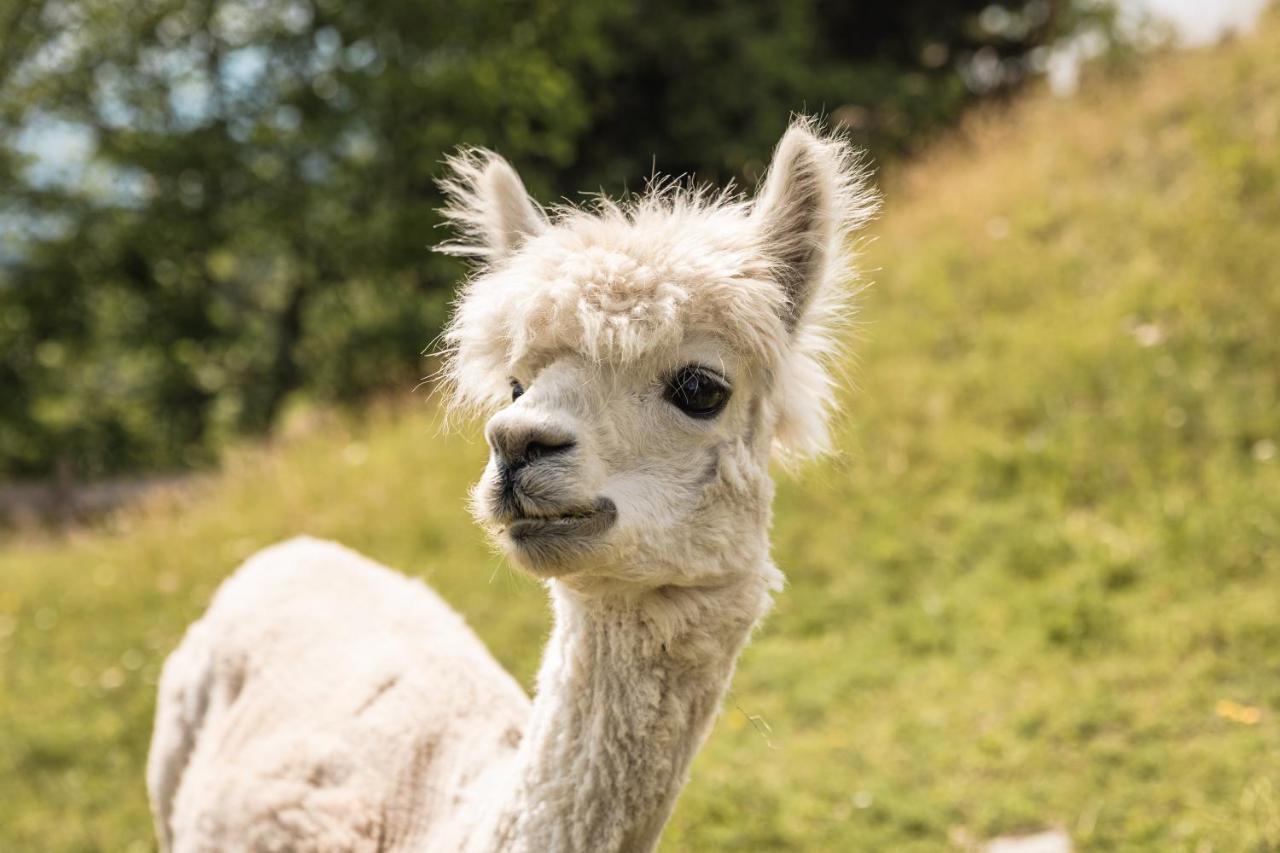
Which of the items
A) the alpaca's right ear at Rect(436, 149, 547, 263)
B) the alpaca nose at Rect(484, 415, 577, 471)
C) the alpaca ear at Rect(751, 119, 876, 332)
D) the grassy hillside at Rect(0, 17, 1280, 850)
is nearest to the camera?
the alpaca nose at Rect(484, 415, 577, 471)

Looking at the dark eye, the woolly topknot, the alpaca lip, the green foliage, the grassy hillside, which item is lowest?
the alpaca lip

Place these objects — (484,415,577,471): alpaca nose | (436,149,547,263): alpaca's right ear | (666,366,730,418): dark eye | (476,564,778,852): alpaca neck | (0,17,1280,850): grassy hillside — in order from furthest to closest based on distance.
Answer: (0,17,1280,850): grassy hillside → (436,149,547,263): alpaca's right ear → (666,366,730,418): dark eye → (476,564,778,852): alpaca neck → (484,415,577,471): alpaca nose

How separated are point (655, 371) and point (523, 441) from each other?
1.10 feet

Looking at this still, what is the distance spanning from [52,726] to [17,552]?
165 inches

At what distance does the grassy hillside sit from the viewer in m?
4.16

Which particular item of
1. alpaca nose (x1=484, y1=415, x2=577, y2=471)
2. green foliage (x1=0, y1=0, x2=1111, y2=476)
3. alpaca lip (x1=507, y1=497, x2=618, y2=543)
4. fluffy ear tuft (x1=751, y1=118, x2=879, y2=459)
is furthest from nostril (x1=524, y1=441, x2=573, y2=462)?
green foliage (x1=0, y1=0, x2=1111, y2=476)

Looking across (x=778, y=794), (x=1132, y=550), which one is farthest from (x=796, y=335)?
(x=1132, y=550)

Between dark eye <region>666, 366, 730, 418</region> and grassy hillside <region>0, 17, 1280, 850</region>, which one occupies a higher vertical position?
grassy hillside <region>0, 17, 1280, 850</region>

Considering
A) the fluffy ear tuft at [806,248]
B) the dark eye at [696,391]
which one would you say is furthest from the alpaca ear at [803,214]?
the dark eye at [696,391]

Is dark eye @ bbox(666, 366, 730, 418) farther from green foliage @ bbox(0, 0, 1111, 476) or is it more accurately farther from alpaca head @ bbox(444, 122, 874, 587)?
green foliage @ bbox(0, 0, 1111, 476)

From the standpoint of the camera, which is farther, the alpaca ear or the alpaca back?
the alpaca back

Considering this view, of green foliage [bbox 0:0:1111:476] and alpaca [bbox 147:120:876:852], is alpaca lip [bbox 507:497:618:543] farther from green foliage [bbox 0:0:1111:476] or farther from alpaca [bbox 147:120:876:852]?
green foliage [bbox 0:0:1111:476]

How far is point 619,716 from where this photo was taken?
197cm

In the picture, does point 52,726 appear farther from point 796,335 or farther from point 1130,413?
point 1130,413
